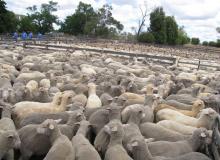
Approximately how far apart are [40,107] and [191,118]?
350cm

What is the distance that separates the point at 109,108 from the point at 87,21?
76971 millimetres

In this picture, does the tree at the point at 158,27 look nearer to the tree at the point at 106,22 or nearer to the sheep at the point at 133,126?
the tree at the point at 106,22

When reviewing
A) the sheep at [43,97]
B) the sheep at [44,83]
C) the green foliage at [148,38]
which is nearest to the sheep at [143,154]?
the sheep at [43,97]

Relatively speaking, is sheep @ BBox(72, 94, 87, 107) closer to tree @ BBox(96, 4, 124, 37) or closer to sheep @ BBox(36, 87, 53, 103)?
sheep @ BBox(36, 87, 53, 103)

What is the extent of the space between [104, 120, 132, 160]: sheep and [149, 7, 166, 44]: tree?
5551cm

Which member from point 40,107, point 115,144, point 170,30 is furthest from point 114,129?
point 170,30

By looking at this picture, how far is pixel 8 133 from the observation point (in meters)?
5.77

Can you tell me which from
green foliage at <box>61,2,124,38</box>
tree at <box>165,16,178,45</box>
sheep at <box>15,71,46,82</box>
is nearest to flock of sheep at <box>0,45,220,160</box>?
sheep at <box>15,71,46,82</box>

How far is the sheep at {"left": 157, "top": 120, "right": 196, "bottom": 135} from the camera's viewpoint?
736 cm

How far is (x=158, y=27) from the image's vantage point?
6162 centimetres

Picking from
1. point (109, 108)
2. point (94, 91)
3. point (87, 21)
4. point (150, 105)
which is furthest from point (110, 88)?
point (87, 21)

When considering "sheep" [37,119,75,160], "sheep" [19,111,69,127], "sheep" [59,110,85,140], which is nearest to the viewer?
"sheep" [37,119,75,160]

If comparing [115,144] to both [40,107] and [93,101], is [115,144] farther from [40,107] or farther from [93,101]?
[93,101]

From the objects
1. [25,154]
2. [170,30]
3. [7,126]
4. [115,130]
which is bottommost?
[170,30]
